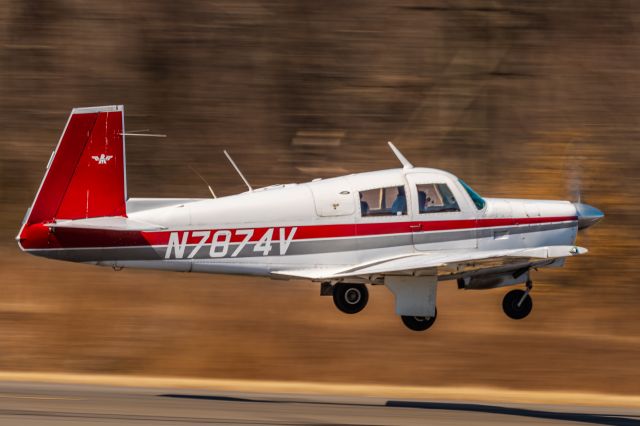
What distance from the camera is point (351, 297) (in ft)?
49.8

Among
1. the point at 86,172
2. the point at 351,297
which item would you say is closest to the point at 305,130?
the point at 351,297

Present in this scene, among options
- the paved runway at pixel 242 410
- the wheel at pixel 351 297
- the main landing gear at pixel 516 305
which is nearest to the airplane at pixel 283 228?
the wheel at pixel 351 297

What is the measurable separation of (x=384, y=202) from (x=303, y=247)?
1.25 meters

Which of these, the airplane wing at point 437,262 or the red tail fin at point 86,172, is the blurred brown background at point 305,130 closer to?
the airplane wing at point 437,262

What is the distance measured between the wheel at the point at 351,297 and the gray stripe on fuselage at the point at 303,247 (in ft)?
2.63

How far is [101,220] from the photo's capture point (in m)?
14.2

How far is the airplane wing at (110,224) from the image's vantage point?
14.1m

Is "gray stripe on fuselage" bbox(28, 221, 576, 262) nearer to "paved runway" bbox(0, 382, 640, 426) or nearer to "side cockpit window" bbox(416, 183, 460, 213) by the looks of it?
"side cockpit window" bbox(416, 183, 460, 213)

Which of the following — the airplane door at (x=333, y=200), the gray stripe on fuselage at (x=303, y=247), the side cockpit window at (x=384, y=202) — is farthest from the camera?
the side cockpit window at (x=384, y=202)

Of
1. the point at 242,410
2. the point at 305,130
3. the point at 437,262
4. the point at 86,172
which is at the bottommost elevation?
the point at 242,410

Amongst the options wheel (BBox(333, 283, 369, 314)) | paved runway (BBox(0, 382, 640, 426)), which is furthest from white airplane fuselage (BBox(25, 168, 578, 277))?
paved runway (BBox(0, 382, 640, 426))

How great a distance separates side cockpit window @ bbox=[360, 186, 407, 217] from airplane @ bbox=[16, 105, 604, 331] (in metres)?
0.01

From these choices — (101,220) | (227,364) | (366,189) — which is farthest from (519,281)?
(227,364)

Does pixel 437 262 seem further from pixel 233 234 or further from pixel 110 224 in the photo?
pixel 110 224
